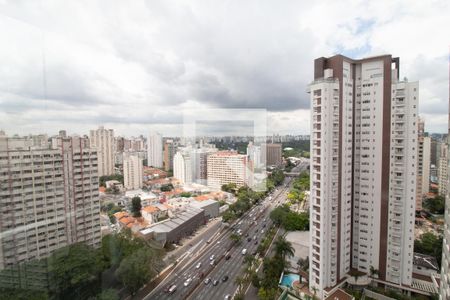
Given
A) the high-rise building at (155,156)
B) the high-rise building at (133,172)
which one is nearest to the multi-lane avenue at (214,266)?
the high-rise building at (155,156)

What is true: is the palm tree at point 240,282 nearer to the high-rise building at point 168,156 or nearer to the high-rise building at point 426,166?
the high-rise building at point 168,156

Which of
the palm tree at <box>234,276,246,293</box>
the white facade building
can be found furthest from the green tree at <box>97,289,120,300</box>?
the white facade building

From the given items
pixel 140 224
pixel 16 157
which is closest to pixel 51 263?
pixel 16 157

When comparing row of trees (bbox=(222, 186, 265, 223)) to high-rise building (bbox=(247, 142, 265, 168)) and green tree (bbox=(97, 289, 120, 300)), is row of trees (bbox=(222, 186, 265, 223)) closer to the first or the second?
high-rise building (bbox=(247, 142, 265, 168))

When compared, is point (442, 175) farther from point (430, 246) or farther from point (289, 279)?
point (289, 279)

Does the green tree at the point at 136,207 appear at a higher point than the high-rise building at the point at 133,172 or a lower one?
lower

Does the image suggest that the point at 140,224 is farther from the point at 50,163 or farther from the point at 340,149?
the point at 340,149
